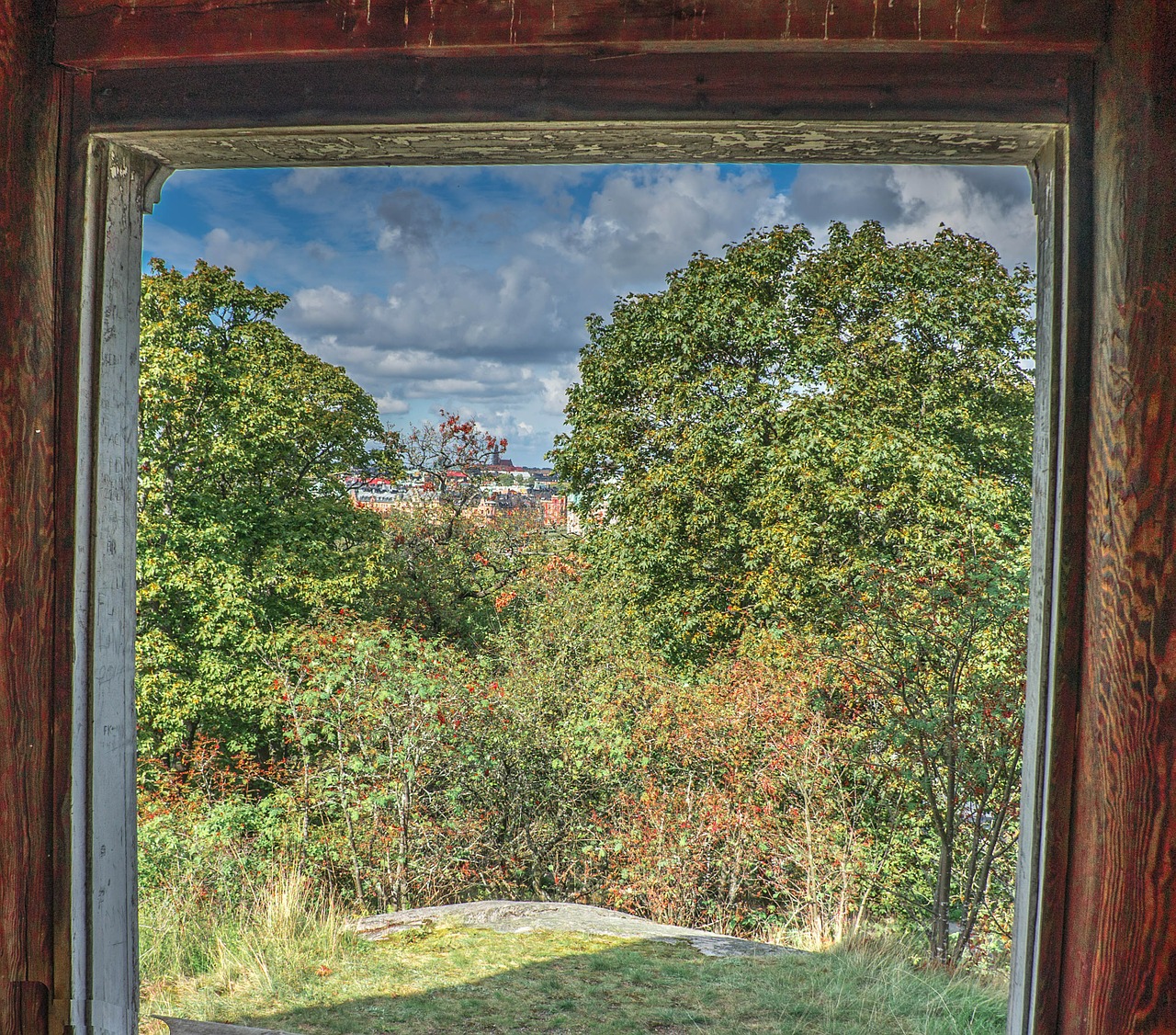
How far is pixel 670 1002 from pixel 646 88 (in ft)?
11.9

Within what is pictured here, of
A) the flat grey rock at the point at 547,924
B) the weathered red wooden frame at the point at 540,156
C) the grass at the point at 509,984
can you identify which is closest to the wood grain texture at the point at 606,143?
the weathered red wooden frame at the point at 540,156

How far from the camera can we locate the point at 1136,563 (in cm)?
108

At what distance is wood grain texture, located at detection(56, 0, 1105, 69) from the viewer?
1157mm

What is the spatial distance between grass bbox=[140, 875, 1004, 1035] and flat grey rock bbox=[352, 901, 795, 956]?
101 millimetres

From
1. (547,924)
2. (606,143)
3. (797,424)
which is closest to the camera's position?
(606,143)

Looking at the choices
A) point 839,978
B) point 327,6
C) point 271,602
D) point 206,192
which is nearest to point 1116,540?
point 327,6

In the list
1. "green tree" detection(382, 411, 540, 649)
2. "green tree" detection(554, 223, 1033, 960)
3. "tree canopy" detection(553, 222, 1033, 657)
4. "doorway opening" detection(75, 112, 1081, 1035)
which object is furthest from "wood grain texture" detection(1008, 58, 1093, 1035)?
"green tree" detection(382, 411, 540, 649)

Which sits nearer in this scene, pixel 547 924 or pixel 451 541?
pixel 547 924

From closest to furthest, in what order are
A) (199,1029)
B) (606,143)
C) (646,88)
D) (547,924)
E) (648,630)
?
(646,88), (606,143), (199,1029), (547,924), (648,630)

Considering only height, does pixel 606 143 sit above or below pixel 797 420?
below

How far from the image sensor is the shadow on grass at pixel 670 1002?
10.8 feet

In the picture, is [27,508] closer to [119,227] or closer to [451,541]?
[119,227]

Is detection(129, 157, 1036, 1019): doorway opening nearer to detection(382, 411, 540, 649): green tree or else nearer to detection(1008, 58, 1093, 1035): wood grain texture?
detection(382, 411, 540, 649): green tree

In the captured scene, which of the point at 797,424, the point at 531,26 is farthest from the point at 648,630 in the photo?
the point at 531,26
